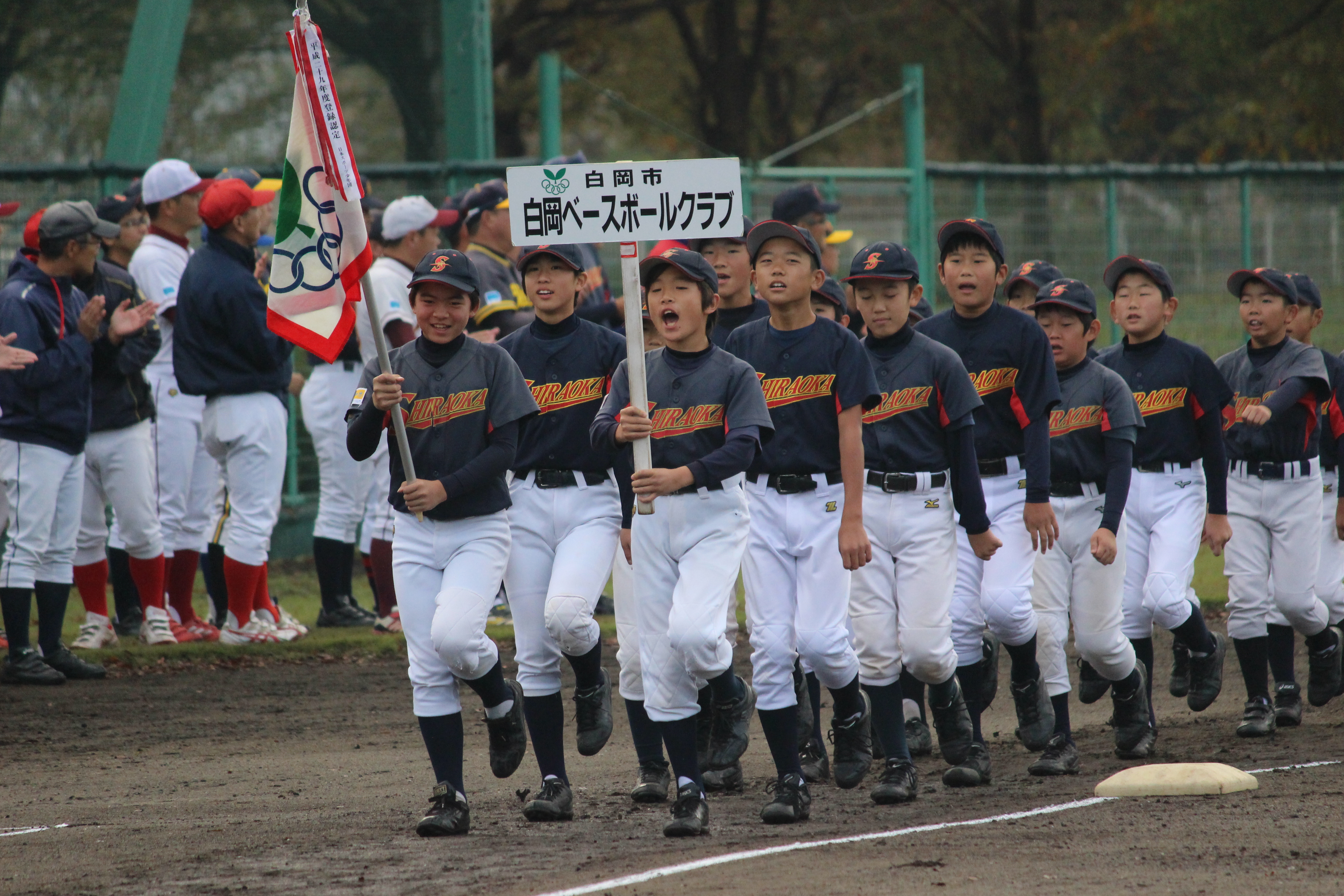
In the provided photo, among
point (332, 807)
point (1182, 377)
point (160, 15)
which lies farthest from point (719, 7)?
point (332, 807)

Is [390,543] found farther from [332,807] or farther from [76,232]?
[332,807]

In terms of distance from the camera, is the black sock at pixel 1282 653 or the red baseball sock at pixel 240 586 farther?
the red baseball sock at pixel 240 586

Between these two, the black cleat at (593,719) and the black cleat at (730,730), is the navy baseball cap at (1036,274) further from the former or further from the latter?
the black cleat at (593,719)

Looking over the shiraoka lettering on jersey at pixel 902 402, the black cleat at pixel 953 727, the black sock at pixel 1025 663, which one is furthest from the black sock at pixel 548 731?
the black sock at pixel 1025 663

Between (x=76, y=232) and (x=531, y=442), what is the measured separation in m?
3.48

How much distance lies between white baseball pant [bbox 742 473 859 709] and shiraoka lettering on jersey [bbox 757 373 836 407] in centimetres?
29

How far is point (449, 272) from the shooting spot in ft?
18.3

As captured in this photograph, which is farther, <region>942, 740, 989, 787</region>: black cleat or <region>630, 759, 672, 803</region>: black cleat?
<region>942, 740, 989, 787</region>: black cleat

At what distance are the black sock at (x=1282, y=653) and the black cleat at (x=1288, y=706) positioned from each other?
1.4 inches

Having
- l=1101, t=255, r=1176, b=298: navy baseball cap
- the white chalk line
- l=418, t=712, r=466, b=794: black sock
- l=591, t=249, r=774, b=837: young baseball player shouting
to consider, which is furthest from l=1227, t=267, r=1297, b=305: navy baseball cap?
l=418, t=712, r=466, b=794: black sock

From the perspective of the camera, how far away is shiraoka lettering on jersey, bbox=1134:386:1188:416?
7148 millimetres

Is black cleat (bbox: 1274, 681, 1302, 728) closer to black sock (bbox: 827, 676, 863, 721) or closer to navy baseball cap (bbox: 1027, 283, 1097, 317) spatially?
navy baseball cap (bbox: 1027, 283, 1097, 317)

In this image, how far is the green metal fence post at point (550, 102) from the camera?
521 inches

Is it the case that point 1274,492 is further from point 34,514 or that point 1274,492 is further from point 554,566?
point 34,514
